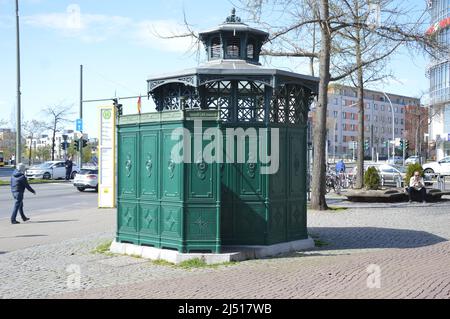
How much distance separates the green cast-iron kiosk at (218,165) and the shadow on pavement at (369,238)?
3.39 ft

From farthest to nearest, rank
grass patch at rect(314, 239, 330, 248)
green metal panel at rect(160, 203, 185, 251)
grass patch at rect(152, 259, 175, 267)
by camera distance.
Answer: grass patch at rect(314, 239, 330, 248)
green metal panel at rect(160, 203, 185, 251)
grass patch at rect(152, 259, 175, 267)

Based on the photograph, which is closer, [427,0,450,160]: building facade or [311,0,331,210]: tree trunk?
[311,0,331,210]: tree trunk

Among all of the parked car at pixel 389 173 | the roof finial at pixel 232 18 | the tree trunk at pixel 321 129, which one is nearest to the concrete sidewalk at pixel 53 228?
the roof finial at pixel 232 18

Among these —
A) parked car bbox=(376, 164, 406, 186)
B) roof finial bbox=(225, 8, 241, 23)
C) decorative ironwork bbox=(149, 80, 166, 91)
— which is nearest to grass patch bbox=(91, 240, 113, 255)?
decorative ironwork bbox=(149, 80, 166, 91)

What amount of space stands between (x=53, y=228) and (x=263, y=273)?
8.48 metres

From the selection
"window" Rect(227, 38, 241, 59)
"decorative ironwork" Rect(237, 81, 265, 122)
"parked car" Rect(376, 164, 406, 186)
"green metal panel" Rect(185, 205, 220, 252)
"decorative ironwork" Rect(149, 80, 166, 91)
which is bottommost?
"green metal panel" Rect(185, 205, 220, 252)

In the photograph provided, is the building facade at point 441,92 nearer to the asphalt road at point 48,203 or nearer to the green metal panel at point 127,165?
the asphalt road at point 48,203

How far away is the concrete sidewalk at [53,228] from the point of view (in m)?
13.2

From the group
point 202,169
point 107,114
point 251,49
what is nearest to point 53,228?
point 107,114

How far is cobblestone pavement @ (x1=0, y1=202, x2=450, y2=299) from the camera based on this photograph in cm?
758

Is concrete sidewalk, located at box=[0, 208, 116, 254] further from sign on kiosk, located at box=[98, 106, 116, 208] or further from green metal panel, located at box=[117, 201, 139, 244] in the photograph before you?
green metal panel, located at box=[117, 201, 139, 244]

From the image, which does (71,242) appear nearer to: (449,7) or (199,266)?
(199,266)

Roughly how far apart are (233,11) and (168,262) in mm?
5031

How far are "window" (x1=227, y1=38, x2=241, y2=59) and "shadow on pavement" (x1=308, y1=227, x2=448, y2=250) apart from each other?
411 centimetres
